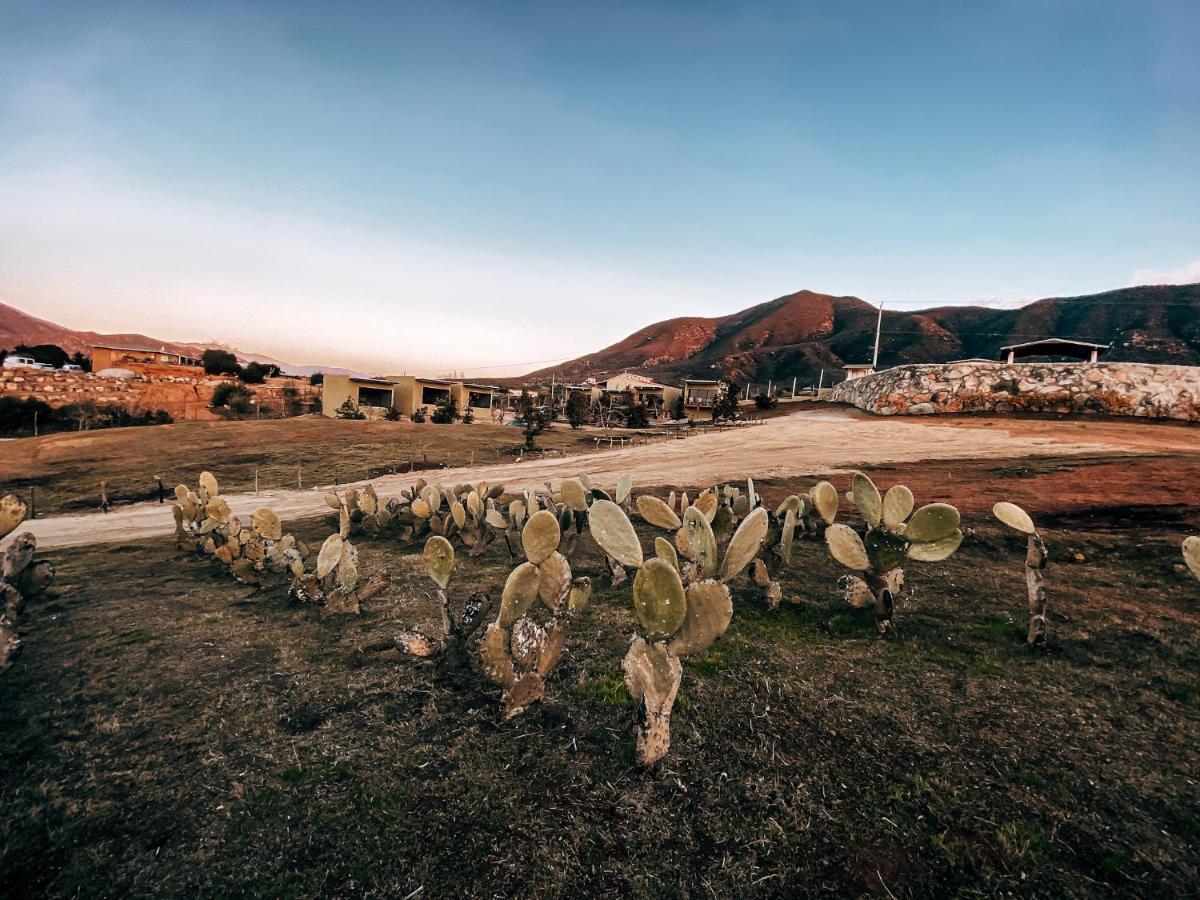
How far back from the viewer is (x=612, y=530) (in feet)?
12.7

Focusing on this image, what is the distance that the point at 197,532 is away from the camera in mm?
7121

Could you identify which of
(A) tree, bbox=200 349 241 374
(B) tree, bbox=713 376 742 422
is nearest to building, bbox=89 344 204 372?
(A) tree, bbox=200 349 241 374

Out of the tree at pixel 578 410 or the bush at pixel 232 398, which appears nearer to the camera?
the tree at pixel 578 410

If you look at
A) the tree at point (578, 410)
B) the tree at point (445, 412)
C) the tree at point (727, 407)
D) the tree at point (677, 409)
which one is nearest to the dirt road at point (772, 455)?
the tree at point (727, 407)

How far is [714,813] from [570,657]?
1739mm

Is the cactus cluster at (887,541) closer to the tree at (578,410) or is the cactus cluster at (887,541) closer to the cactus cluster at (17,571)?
the cactus cluster at (17,571)

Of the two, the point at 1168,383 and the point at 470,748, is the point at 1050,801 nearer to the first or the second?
the point at 470,748

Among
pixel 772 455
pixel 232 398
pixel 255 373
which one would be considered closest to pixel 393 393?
pixel 232 398

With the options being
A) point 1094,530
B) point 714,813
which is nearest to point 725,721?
point 714,813

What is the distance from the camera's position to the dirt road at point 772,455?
11727mm

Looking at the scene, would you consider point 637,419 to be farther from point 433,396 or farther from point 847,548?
point 847,548

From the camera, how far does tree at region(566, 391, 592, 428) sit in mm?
Answer: 35438

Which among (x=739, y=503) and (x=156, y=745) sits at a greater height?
(x=739, y=503)

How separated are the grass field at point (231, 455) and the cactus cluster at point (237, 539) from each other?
9.44 meters
